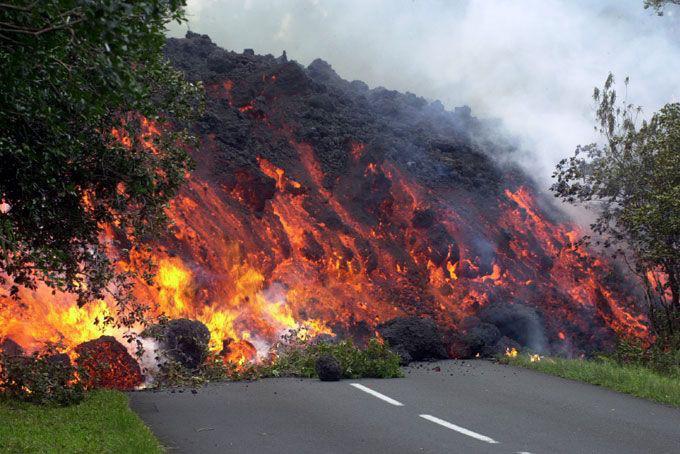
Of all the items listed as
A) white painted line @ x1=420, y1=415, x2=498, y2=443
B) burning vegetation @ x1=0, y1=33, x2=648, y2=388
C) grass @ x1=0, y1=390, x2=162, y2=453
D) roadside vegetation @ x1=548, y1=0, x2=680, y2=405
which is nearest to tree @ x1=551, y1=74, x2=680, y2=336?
roadside vegetation @ x1=548, y1=0, x2=680, y2=405

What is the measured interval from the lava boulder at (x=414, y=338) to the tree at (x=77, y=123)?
928 cm

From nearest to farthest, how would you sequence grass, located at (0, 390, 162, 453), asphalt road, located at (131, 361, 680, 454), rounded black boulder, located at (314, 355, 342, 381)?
grass, located at (0, 390, 162, 453), asphalt road, located at (131, 361, 680, 454), rounded black boulder, located at (314, 355, 342, 381)

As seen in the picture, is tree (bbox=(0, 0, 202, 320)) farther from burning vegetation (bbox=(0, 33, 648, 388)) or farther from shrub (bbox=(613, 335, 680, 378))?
shrub (bbox=(613, 335, 680, 378))

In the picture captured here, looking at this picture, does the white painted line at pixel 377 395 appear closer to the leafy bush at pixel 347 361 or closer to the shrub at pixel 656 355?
the leafy bush at pixel 347 361

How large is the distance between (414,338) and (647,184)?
757 centimetres

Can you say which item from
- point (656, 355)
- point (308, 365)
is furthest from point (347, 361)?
point (656, 355)

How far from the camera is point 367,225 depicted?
1044 inches

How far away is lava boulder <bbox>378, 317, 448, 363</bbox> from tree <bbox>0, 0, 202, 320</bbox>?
365 inches

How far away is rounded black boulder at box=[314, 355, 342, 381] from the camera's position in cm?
1603

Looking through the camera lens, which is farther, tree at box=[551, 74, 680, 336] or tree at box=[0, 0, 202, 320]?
tree at box=[551, 74, 680, 336]

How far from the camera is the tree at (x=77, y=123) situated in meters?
6.36

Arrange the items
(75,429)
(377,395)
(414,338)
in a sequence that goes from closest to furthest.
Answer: (75,429)
(377,395)
(414,338)

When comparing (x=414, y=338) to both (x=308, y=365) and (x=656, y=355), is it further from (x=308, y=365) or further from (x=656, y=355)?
(x=656, y=355)

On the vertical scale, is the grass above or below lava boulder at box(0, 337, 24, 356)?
below
